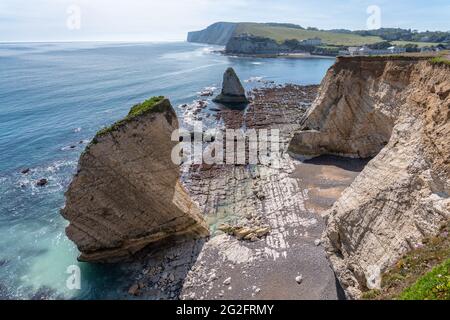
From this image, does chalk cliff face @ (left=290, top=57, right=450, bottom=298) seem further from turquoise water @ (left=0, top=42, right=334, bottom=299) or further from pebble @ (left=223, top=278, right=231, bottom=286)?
turquoise water @ (left=0, top=42, right=334, bottom=299)

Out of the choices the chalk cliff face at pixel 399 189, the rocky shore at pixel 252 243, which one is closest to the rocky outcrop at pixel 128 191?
the rocky shore at pixel 252 243

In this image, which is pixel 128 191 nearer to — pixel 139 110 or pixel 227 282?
pixel 139 110

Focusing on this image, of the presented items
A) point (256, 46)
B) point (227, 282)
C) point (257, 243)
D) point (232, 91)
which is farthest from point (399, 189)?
point (256, 46)

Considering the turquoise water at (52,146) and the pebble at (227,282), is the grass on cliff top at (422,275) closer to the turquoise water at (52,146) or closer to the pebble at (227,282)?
the pebble at (227,282)

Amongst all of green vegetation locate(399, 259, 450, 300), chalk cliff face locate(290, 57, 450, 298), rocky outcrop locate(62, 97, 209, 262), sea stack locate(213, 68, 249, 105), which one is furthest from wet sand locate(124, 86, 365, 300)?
sea stack locate(213, 68, 249, 105)
